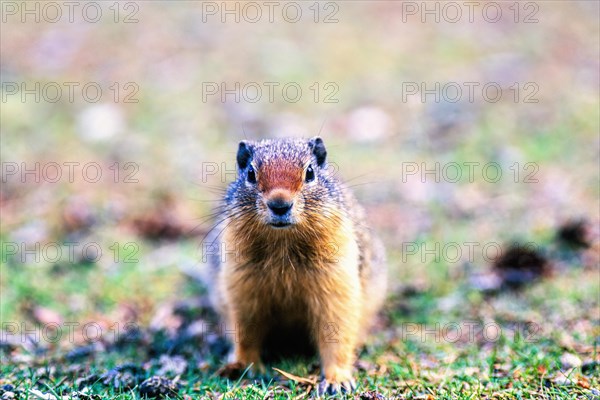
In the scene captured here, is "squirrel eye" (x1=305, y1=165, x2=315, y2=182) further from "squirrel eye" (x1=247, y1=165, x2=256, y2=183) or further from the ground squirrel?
"squirrel eye" (x1=247, y1=165, x2=256, y2=183)

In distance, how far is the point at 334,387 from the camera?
4793mm

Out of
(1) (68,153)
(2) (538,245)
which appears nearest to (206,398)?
(2) (538,245)

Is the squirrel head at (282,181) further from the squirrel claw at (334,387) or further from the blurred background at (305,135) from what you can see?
the blurred background at (305,135)

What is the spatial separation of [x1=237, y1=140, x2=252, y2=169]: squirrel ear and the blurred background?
172 centimetres

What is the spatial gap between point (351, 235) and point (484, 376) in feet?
4.69

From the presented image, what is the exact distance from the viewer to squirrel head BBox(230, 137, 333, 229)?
4.38 m

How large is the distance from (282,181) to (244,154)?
2.61 ft

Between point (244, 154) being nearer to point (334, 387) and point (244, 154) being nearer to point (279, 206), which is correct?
point (279, 206)

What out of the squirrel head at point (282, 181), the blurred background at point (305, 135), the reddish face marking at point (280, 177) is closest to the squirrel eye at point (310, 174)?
the squirrel head at point (282, 181)

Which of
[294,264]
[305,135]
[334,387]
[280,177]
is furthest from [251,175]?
[305,135]

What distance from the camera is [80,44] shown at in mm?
11891

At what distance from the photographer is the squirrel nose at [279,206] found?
4.28m

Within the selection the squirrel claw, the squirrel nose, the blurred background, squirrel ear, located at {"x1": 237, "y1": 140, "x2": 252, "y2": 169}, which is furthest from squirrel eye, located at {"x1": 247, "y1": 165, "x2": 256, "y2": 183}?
the blurred background

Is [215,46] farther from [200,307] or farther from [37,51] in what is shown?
[200,307]
